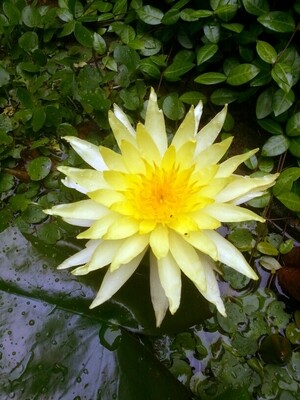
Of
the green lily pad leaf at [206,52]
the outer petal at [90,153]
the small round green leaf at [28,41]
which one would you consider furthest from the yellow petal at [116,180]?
the small round green leaf at [28,41]

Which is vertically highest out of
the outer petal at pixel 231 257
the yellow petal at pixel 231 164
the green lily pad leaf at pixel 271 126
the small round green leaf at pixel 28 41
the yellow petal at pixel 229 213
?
the small round green leaf at pixel 28 41

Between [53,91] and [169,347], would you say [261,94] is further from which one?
[169,347]

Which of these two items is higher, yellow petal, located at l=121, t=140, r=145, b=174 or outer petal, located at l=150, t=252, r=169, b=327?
yellow petal, located at l=121, t=140, r=145, b=174

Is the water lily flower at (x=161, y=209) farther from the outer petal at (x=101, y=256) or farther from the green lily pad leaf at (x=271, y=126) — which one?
the green lily pad leaf at (x=271, y=126)

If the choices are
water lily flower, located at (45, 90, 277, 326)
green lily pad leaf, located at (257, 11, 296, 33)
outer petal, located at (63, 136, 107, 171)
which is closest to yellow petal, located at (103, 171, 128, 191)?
water lily flower, located at (45, 90, 277, 326)

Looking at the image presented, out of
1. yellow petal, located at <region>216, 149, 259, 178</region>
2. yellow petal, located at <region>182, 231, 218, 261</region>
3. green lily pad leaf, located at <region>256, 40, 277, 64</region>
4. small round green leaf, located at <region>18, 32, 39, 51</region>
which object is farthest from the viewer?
small round green leaf, located at <region>18, 32, 39, 51</region>

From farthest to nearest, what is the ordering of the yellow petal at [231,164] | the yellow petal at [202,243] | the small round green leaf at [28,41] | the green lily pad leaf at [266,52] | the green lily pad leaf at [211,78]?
1. the small round green leaf at [28,41]
2. the green lily pad leaf at [211,78]
3. the green lily pad leaf at [266,52]
4. the yellow petal at [231,164]
5. the yellow petal at [202,243]

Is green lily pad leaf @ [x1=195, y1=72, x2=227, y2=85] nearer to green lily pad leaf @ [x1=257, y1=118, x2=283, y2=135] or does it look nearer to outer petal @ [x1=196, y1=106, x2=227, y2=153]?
green lily pad leaf @ [x1=257, y1=118, x2=283, y2=135]

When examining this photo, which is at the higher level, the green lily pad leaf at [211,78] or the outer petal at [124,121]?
the outer petal at [124,121]
